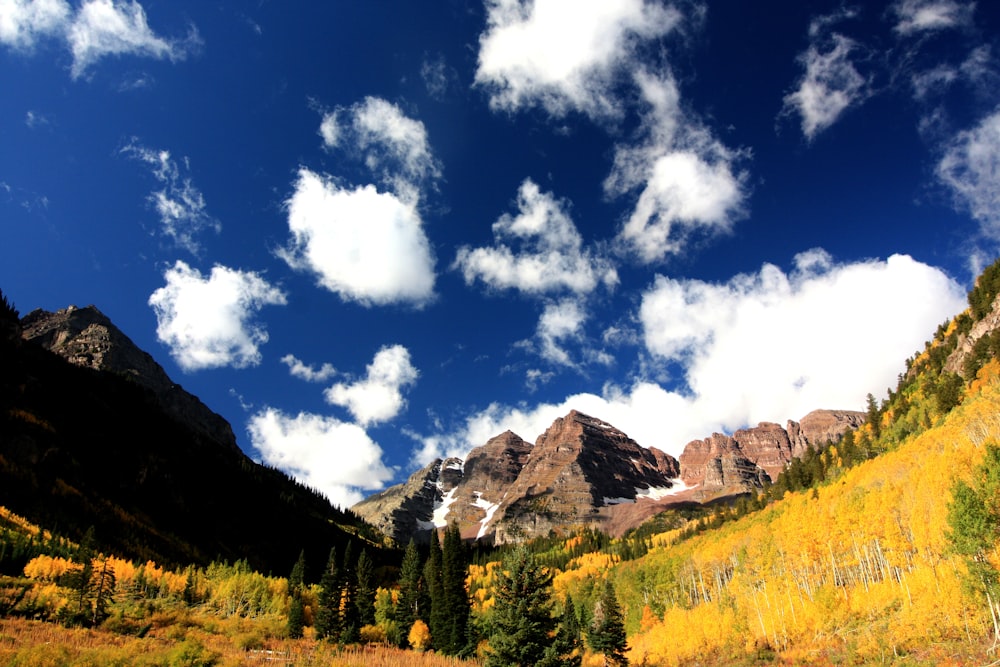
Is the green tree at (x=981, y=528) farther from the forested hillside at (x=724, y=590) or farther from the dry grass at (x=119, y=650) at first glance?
the dry grass at (x=119, y=650)

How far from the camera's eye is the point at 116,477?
430ft

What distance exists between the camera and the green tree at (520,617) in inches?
992

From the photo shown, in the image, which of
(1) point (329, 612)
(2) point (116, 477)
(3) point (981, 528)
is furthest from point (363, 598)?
(2) point (116, 477)

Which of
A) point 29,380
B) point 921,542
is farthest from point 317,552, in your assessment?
point 921,542

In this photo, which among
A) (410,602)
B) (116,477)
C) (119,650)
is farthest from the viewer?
(116,477)

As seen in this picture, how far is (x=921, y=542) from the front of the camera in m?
57.6

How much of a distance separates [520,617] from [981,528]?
40867 mm

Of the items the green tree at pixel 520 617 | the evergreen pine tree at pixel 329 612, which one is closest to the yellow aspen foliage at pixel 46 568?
the evergreen pine tree at pixel 329 612

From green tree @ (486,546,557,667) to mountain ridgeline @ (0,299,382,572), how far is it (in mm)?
94611

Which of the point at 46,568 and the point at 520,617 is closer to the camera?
the point at 520,617

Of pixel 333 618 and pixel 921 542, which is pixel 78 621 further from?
pixel 921 542

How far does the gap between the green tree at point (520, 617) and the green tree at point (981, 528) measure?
35.0m

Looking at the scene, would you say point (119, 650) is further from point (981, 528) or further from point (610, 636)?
point (981, 528)

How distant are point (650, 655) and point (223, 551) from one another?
120051 mm
